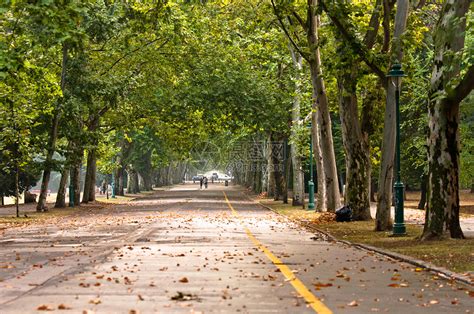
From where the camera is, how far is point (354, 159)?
31.1 meters

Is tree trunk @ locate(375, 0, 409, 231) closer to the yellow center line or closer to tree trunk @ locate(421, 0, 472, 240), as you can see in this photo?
tree trunk @ locate(421, 0, 472, 240)

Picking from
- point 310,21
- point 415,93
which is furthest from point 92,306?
point 415,93

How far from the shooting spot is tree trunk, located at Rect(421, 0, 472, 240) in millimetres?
20672

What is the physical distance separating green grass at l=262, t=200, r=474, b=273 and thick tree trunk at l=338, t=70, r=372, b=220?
1037 mm

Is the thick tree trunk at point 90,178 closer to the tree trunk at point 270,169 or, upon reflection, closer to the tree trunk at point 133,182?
the tree trunk at point 270,169

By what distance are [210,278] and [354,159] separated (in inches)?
716

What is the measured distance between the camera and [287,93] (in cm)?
5419

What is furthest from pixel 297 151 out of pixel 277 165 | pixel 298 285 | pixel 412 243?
pixel 298 285

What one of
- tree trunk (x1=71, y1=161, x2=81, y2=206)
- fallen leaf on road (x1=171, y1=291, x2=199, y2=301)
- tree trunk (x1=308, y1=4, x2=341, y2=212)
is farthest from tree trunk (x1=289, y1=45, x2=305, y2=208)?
fallen leaf on road (x1=171, y1=291, x2=199, y2=301)

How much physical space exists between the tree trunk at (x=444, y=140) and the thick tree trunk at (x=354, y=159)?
822 centimetres

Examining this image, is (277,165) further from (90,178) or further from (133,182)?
(133,182)

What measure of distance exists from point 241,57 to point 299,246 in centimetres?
3296

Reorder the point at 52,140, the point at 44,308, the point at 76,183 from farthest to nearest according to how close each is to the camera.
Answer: the point at 76,183
the point at 52,140
the point at 44,308

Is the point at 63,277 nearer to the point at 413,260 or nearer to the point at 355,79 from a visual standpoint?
the point at 413,260
